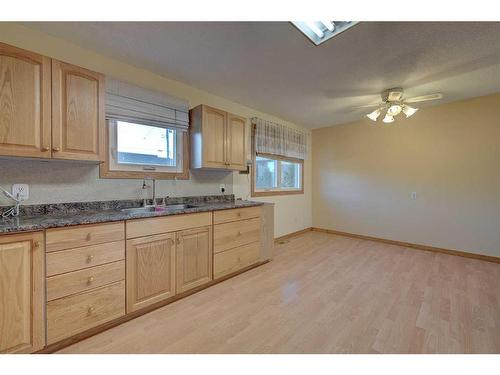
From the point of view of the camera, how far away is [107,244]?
1.60 metres

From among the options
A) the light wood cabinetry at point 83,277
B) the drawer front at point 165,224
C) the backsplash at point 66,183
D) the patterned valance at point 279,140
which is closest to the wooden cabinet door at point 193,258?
the drawer front at point 165,224

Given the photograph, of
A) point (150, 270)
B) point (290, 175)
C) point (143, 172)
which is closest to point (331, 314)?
point (150, 270)

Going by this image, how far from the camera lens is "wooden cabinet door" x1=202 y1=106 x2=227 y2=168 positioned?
252cm

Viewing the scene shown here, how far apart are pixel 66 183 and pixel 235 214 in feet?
5.31

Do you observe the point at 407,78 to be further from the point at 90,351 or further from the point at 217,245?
the point at 90,351

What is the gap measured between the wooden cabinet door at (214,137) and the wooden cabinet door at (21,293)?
5.30 feet

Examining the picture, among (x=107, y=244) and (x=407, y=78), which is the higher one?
(x=407, y=78)

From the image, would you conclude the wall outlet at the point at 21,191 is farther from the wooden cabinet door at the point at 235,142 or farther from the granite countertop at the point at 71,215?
the wooden cabinet door at the point at 235,142

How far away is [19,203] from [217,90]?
229 cm

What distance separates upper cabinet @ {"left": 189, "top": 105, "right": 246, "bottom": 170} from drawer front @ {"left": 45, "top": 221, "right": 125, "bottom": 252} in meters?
1.17

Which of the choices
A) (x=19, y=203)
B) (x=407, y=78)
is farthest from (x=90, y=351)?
(x=407, y=78)

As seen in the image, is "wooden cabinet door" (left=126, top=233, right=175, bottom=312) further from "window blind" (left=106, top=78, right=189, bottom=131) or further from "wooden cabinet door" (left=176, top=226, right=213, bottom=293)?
"window blind" (left=106, top=78, right=189, bottom=131)

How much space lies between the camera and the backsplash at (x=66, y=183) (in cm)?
163

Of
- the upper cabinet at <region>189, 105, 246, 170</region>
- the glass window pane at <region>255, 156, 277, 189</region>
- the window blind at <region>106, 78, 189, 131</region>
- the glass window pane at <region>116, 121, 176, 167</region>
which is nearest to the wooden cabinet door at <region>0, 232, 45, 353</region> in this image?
the glass window pane at <region>116, 121, 176, 167</region>
